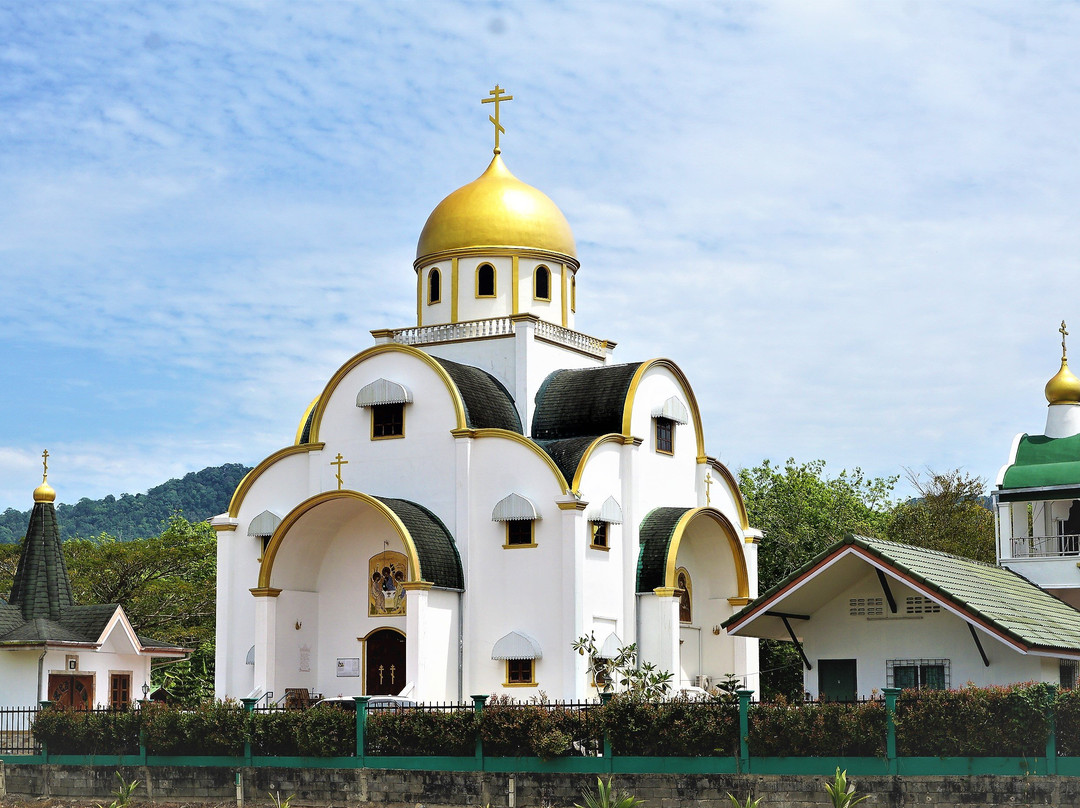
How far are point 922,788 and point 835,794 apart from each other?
3.44 ft

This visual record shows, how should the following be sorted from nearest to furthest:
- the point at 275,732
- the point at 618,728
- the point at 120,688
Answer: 1. the point at 618,728
2. the point at 275,732
3. the point at 120,688

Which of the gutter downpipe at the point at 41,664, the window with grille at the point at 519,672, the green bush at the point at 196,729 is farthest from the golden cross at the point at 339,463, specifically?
the green bush at the point at 196,729

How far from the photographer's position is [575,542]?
29062 mm

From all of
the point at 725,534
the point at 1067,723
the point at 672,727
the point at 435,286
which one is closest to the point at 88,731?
the point at 672,727

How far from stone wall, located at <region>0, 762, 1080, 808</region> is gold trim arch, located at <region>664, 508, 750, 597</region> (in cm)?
1035

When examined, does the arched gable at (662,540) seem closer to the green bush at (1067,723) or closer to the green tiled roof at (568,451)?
the green tiled roof at (568,451)

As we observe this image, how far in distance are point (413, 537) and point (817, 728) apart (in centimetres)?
1191

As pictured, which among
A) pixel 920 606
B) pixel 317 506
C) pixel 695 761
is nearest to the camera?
pixel 695 761

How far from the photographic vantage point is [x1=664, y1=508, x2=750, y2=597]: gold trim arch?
1201 inches

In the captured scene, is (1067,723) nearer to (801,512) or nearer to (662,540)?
(662,540)

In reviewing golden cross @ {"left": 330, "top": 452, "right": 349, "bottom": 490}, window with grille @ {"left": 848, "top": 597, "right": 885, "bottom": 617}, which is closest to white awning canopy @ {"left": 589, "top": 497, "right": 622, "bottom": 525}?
golden cross @ {"left": 330, "top": 452, "right": 349, "bottom": 490}

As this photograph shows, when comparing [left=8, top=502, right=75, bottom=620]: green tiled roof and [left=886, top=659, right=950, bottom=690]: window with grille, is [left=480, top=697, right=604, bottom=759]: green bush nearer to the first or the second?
[left=886, top=659, right=950, bottom=690]: window with grille

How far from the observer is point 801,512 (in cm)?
4494

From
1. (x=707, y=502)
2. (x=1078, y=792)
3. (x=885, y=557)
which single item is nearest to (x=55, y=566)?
(x=707, y=502)
